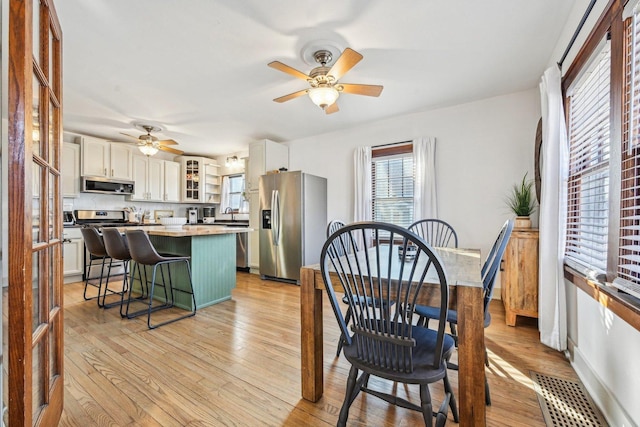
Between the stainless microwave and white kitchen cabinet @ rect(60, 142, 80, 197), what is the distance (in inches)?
4.0

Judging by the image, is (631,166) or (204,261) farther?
(204,261)

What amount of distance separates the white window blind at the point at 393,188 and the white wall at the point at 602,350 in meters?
2.12

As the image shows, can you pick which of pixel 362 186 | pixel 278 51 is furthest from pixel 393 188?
pixel 278 51

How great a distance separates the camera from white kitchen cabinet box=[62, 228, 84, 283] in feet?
13.5

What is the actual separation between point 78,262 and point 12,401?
444 centimetres

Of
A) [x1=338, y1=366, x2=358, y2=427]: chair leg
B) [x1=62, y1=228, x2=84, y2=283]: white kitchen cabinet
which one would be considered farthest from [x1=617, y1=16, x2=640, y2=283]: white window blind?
[x1=62, y1=228, x2=84, y2=283]: white kitchen cabinet

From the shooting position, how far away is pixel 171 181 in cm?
586

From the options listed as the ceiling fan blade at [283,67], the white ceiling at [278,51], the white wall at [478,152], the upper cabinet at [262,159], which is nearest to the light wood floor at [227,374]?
the white wall at [478,152]

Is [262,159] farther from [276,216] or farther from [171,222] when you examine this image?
[171,222]

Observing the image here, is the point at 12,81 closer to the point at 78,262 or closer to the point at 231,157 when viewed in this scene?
the point at 78,262

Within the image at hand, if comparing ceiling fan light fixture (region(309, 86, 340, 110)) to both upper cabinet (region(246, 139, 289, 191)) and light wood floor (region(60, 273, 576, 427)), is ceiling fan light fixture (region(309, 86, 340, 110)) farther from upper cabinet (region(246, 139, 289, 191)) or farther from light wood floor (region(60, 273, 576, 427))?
upper cabinet (region(246, 139, 289, 191))

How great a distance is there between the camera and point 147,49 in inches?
92.9

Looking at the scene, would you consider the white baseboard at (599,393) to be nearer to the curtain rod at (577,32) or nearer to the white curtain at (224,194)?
the curtain rod at (577,32)

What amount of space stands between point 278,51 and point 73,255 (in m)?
4.39
